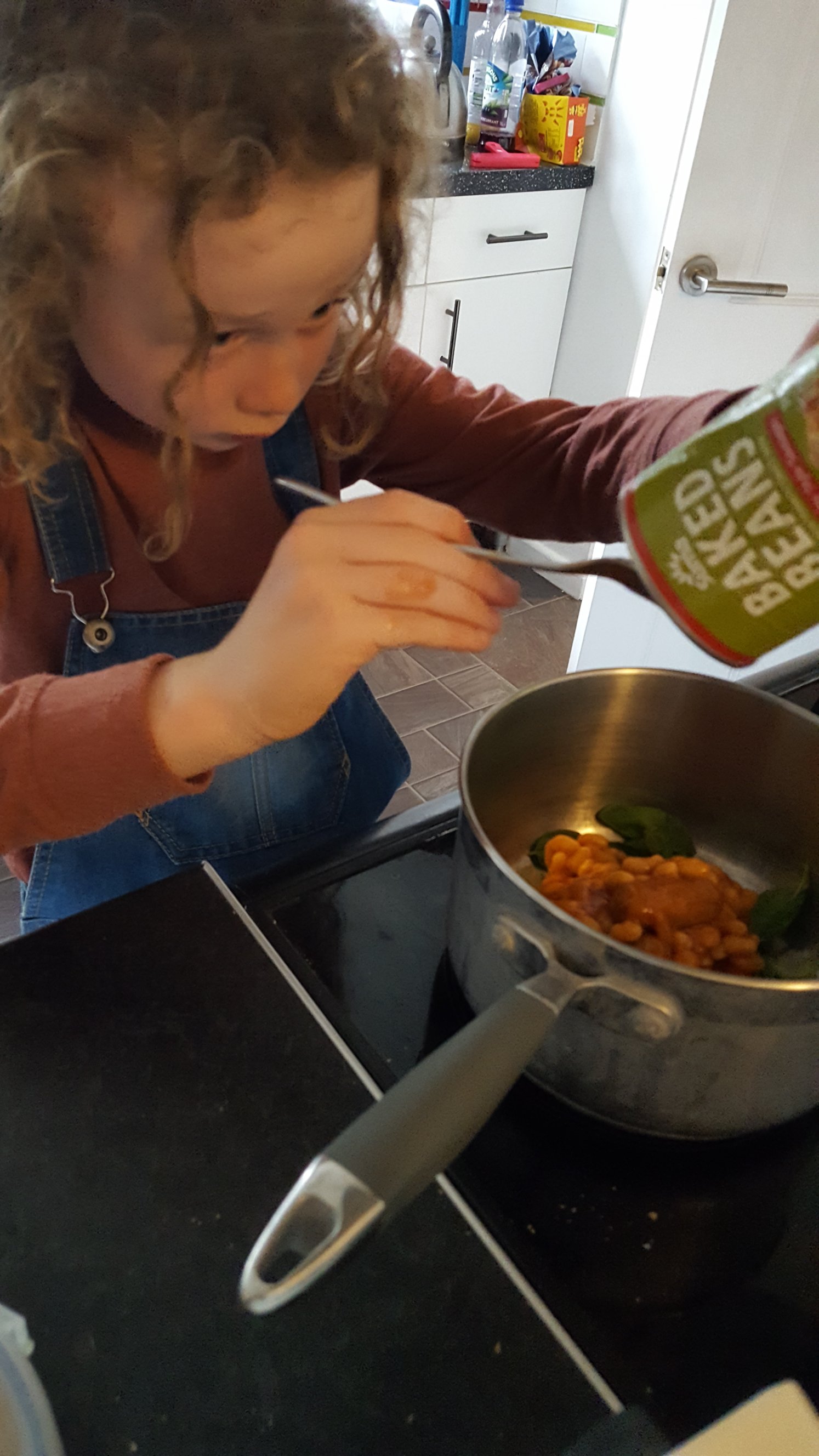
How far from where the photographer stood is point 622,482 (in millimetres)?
693

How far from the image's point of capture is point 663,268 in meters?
1.25

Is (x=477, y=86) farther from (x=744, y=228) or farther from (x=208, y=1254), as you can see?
(x=208, y=1254)

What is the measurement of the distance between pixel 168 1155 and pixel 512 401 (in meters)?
0.59

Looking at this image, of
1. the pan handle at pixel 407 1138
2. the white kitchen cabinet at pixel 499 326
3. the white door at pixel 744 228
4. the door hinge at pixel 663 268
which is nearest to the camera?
the pan handle at pixel 407 1138

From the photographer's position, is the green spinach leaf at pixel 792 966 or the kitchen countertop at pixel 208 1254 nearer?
the kitchen countertop at pixel 208 1254

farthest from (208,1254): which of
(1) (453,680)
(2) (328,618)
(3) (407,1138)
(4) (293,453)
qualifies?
(1) (453,680)

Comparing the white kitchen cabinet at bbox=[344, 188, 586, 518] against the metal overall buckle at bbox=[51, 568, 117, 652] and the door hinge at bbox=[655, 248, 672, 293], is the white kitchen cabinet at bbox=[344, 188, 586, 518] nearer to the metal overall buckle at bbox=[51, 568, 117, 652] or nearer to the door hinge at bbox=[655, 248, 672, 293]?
the door hinge at bbox=[655, 248, 672, 293]

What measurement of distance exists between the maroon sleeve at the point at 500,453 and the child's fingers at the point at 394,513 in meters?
0.30

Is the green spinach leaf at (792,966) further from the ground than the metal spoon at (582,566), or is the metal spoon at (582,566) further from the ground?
the metal spoon at (582,566)

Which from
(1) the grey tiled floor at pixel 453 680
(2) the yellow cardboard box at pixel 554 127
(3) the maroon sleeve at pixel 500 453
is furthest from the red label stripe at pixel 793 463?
(2) the yellow cardboard box at pixel 554 127

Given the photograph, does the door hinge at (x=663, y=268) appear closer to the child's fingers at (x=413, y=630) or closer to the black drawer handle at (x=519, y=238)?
the black drawer handle at (x=519, y=238)

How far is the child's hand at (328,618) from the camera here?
0.43 meters

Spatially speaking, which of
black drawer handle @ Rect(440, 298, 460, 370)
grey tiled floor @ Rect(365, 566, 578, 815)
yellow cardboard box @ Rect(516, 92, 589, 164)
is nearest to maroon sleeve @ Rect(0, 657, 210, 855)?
grey tiled floor @ Rect(365, 566, 578, 815)

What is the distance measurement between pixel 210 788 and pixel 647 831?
0.29 m
